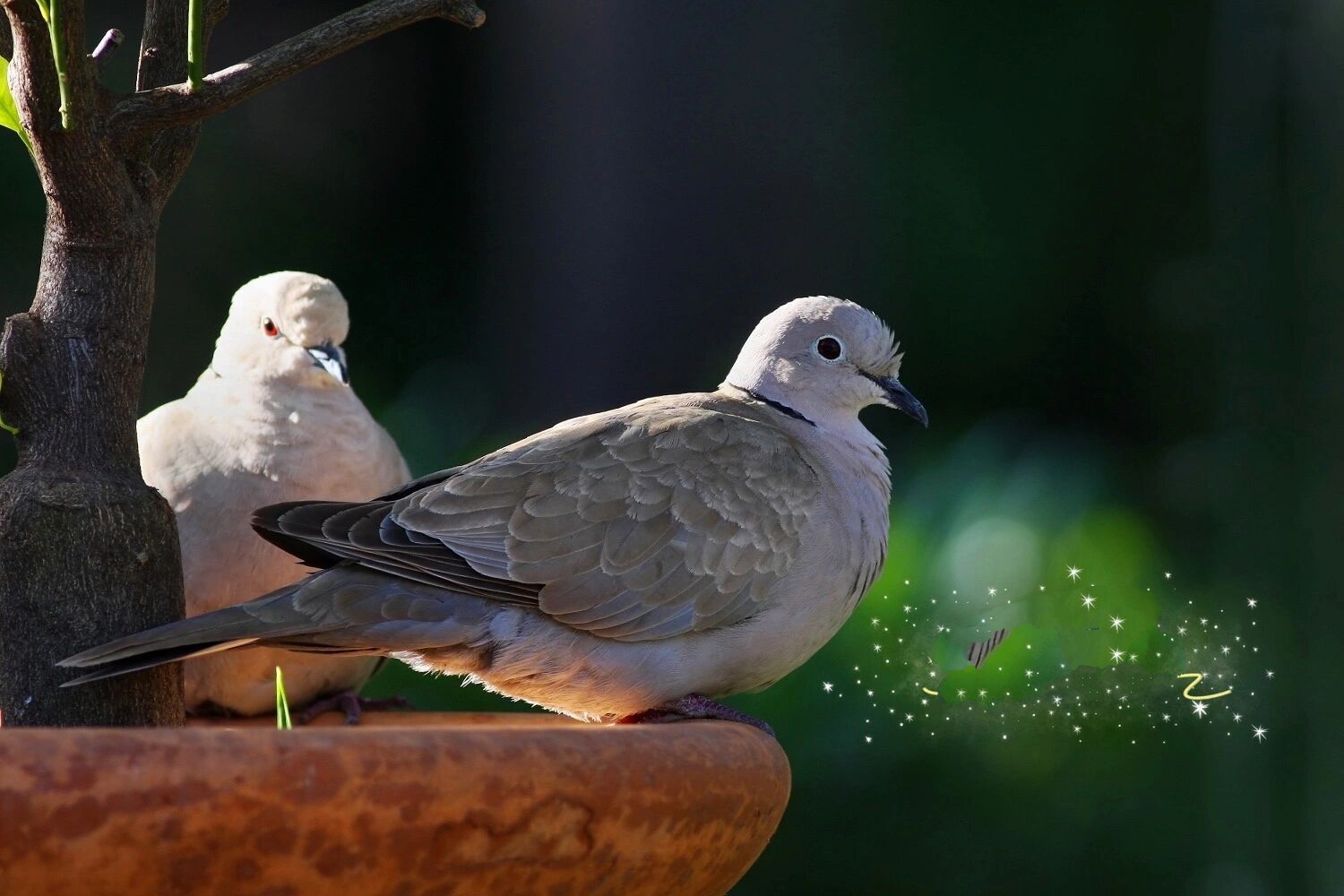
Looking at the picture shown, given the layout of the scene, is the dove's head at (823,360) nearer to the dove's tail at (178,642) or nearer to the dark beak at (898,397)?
the dark beak at (898,397)

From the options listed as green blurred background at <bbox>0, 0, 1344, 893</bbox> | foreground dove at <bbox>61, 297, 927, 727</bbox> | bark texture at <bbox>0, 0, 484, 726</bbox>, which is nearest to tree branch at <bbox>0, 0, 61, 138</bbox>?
bark texture at <bbox>0, 0, 484, 726</bbox>

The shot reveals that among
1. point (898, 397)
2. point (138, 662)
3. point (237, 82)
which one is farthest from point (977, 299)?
point (138, 662)

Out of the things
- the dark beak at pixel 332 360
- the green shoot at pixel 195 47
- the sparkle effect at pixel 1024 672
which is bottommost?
the sparkle effect at pixel 1024 672

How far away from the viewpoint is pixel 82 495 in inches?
34.8

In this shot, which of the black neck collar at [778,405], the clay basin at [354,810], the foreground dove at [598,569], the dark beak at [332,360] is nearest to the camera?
the clay basin at [354,810]

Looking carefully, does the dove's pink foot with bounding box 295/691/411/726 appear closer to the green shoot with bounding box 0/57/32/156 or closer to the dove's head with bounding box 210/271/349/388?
the dove's head with bounding box 210/271/349/388

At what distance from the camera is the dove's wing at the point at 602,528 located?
1.01 meters

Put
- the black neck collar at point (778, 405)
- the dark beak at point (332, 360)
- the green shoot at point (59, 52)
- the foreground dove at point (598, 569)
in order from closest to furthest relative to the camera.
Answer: the green shoot at point (59, 52), the foreground dove at point (598, 569), the black neck collar at point (778, 405), the dark beak at point (332, 360)

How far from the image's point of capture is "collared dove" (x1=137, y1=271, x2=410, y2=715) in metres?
1.38

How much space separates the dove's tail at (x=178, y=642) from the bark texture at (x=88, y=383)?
0.04 m

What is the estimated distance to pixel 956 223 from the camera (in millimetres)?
2123

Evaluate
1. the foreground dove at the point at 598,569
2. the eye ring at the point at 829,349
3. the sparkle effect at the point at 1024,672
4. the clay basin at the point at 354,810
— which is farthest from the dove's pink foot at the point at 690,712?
the sparkle effect at the point at 1024,672

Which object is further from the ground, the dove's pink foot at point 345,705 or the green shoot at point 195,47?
the green shoot at point 195,47

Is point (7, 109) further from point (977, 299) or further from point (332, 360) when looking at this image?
point (977, 299)
